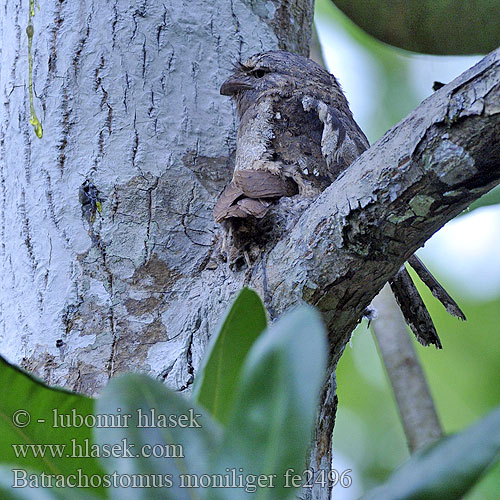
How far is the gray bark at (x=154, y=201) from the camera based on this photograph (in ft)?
2.70

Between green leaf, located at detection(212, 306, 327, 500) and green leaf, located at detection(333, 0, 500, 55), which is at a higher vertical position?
green leaf, located at detection(333, 0, 500, 55)

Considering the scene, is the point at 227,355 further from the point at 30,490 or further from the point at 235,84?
the point at 235,84

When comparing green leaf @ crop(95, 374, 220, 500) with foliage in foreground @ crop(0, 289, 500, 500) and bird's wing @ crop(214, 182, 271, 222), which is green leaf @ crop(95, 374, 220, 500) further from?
bird's wing @ crop(214, 182, 271, 222)

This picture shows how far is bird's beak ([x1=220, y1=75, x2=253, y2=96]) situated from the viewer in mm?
1321

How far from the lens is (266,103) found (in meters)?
1.44

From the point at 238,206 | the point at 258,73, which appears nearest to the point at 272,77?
the point at 258,73

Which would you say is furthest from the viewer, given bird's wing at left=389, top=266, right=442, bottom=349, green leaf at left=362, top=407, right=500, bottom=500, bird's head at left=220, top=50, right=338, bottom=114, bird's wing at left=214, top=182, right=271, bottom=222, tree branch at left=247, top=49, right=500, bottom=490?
bird's head at left=220, top=50, right=338, bottom=114

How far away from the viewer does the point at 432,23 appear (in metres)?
1.53

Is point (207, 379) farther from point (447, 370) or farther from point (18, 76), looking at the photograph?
point (447, 370)

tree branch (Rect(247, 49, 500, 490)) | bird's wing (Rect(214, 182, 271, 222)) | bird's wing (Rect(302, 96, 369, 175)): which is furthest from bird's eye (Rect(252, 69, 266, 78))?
tree branch (Rect(247, 49, 500, 490))

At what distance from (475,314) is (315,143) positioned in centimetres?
185

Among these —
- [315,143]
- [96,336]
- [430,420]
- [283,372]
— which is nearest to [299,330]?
[283,372]

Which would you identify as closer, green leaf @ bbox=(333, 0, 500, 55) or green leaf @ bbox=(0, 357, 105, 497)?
green leaf @ bbox=(0, 357, 105, 497)

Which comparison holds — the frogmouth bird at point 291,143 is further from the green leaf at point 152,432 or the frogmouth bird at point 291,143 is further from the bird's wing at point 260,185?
the green leaf at point 152,432
